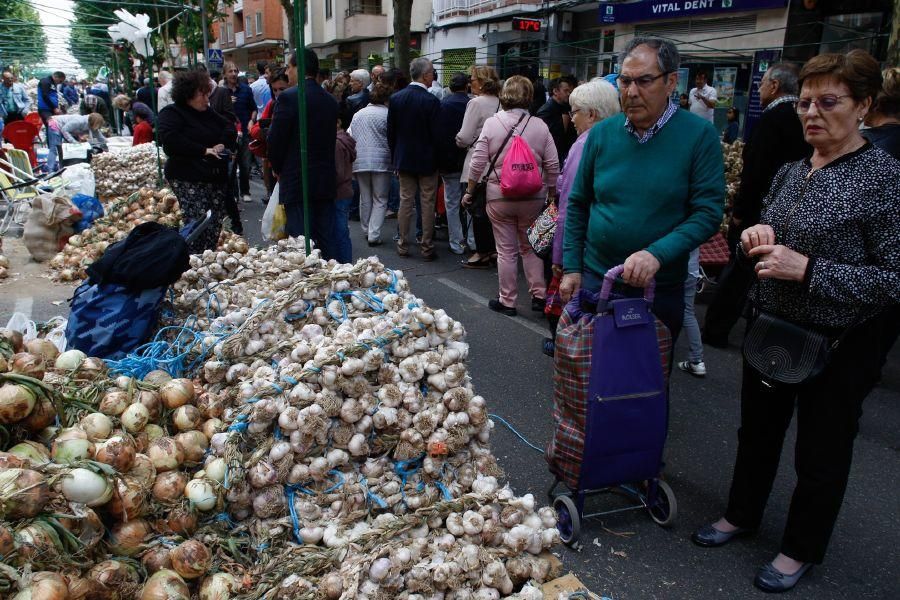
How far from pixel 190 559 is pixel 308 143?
402 centimetres

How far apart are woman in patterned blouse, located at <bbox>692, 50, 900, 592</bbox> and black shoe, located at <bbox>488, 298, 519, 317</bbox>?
10.6 feet

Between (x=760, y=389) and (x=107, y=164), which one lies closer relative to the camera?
(x=760, y=389)

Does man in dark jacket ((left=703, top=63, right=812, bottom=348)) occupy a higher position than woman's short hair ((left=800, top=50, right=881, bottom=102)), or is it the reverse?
woman's short hair ((left=800, top=50, right=881, bottom=102))

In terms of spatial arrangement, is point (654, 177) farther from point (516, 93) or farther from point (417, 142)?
point (417, 142)

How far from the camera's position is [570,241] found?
A: 3092 millimetres

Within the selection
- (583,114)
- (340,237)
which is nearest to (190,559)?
(583,114)

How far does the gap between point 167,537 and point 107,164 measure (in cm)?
993

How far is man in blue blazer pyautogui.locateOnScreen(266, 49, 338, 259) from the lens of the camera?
5324mm

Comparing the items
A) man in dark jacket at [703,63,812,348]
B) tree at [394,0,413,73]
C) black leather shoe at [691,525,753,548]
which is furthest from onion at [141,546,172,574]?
tree at [394,0,413,73]

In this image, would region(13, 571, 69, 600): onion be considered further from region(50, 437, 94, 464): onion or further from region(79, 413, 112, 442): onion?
region(79, 413, 112, 442): onion

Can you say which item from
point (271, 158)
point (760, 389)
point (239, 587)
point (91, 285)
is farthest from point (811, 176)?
point (271, 158)

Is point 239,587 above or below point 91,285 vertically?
below

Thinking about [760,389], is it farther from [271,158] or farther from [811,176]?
[271,158]

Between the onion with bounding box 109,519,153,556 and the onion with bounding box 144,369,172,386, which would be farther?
the onion with bounding box 144,369,172,386
